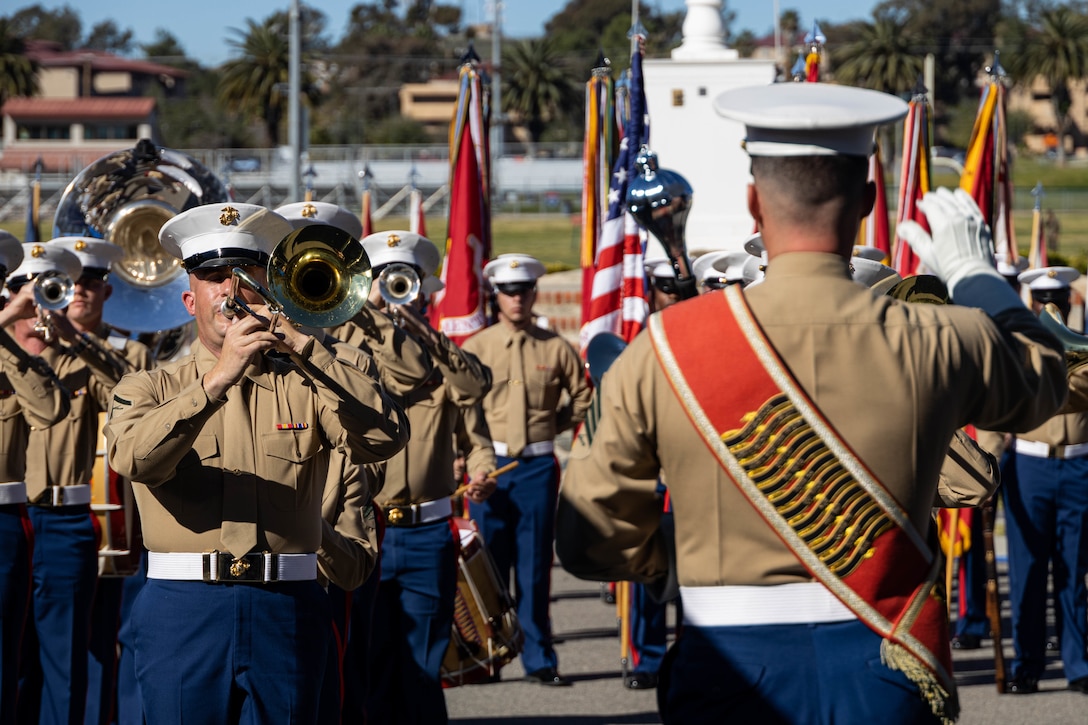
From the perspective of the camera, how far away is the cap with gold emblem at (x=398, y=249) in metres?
6.92

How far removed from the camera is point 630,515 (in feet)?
10.1

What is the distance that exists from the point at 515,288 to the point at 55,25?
383ft

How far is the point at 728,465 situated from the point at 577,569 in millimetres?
381

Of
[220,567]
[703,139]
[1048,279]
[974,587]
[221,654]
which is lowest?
[974,587]

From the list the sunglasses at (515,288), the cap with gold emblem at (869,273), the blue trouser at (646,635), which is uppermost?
the cap with gold emblem at (869,273)

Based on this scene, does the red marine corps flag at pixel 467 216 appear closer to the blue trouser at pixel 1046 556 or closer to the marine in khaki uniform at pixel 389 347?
the marine in khaki uniform at pixel 389 347

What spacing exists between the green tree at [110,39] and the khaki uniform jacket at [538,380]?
387 feet

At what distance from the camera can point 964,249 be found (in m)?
3.14

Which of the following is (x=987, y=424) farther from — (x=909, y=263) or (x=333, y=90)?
(x=333, y=90)

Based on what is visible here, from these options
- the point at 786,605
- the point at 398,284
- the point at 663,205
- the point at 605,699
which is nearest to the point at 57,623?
the point at 398,284

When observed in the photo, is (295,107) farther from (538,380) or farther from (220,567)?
(220,567)

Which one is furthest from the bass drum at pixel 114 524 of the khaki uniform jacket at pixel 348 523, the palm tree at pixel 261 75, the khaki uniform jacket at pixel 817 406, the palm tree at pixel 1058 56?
the palm tree at pixel 1058 56

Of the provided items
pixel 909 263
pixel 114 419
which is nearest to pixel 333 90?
pixel 909 263

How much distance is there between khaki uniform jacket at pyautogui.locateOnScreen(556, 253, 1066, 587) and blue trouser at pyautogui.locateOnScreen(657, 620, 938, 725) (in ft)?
0.37
